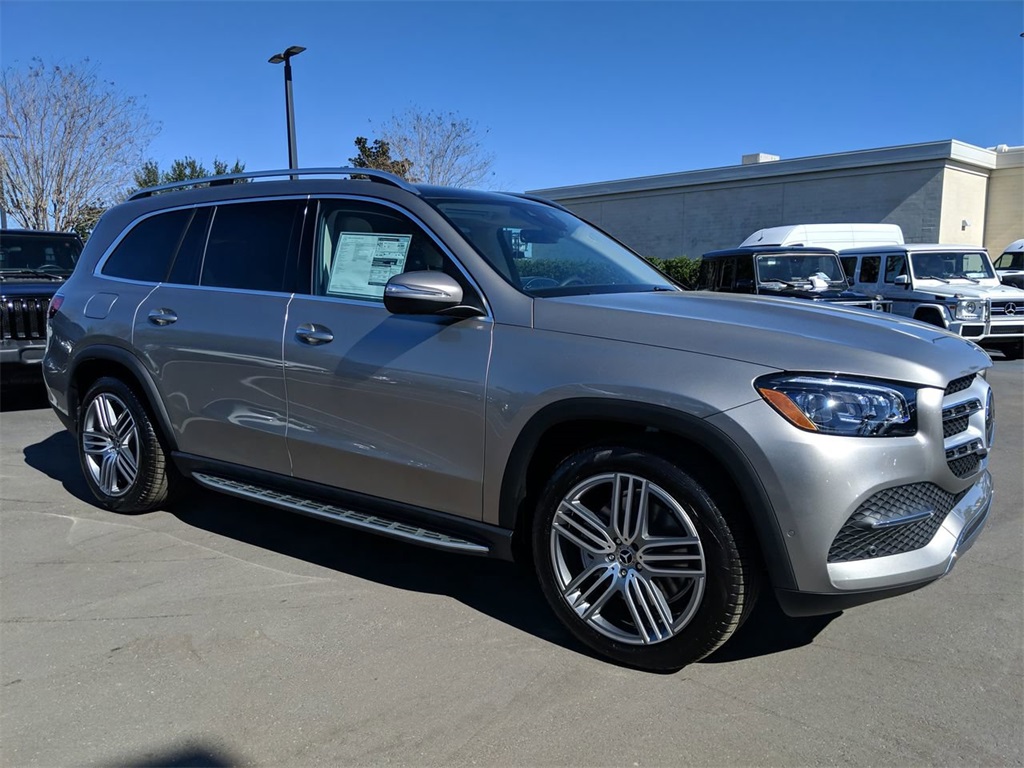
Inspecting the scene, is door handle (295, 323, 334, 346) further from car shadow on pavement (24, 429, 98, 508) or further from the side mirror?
car shadow on pavement (24, 429, 98, 508)

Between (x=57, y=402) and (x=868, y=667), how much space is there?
16.3 feet

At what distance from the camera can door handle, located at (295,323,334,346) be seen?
12.4 feet

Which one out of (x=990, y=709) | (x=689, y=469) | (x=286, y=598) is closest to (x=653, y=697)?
(x=689, y=469)

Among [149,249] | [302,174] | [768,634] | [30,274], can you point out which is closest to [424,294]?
[302,174]

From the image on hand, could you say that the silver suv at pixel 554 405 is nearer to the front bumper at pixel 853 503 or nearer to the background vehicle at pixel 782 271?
the front bumper at pixel 853 503

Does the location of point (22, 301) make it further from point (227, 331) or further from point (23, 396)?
point (227, 331)

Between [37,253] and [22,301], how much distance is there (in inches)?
72.2

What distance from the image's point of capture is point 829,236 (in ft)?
62.2

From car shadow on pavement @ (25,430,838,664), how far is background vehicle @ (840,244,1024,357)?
456 inches

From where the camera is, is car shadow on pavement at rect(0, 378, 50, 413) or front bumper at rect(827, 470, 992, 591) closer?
front bumper at rect(827, 470, 992, 591)

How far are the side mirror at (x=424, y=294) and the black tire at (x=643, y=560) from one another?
796 millimetres

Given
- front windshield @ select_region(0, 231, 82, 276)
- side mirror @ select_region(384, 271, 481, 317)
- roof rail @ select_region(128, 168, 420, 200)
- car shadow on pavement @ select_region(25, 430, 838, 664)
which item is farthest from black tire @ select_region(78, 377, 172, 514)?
front windshield @ select_region(0, 231, 82, 276)

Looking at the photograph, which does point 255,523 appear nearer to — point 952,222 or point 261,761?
point 261,761

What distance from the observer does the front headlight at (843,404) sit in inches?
106
